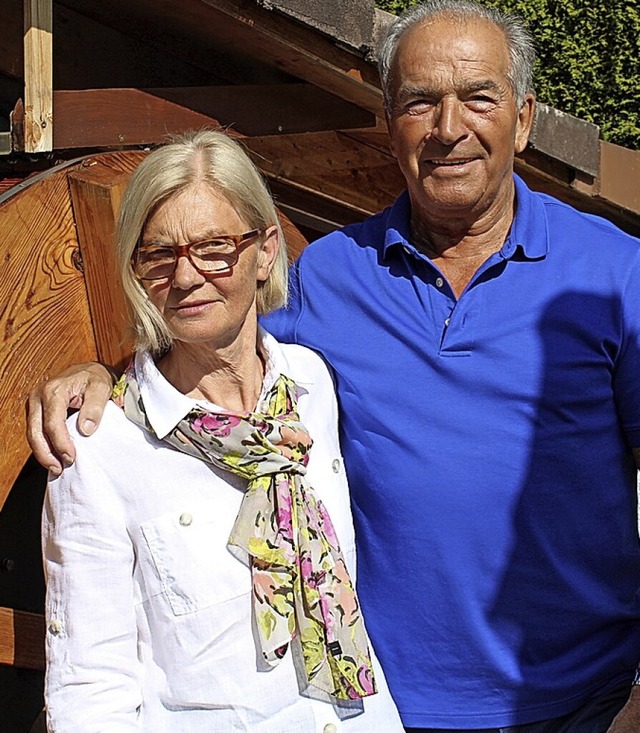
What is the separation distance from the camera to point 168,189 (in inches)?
79.2

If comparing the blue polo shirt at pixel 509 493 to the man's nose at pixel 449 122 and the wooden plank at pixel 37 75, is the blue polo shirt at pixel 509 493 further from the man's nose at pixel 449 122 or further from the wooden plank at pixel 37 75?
the wooden plank at pixel 37 75

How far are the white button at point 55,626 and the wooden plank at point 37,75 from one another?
1.22 m

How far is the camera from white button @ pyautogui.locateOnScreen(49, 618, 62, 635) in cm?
188

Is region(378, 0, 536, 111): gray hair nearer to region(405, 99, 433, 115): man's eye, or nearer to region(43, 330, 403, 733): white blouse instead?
region(405, 99, 433, 115): man's eye

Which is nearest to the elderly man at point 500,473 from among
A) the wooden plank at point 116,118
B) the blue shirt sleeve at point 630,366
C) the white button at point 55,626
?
the blue shirt sleeve at point 630,366

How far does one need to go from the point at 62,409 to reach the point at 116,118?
1186 mm

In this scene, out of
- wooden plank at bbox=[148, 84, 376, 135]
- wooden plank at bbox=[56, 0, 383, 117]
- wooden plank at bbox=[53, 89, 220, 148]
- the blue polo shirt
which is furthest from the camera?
wooden plank at bbox=[148, 84, 376, 135]

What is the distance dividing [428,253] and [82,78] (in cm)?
152

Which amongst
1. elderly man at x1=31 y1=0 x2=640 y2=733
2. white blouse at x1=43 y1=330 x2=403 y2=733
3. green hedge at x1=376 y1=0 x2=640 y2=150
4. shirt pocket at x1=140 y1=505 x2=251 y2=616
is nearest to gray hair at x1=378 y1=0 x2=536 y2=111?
elderly man at x1=31 y1=0 x2=640 y2=733

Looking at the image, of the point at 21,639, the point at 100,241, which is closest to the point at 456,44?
→ the point at 100,241

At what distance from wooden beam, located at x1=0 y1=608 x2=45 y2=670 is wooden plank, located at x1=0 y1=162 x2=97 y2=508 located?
41 centimetres

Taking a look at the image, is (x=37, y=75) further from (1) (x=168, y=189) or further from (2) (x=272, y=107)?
(1) (x=168, y=189)

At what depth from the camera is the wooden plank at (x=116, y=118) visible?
2.82m

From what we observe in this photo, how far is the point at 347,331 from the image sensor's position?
7.76 ft
